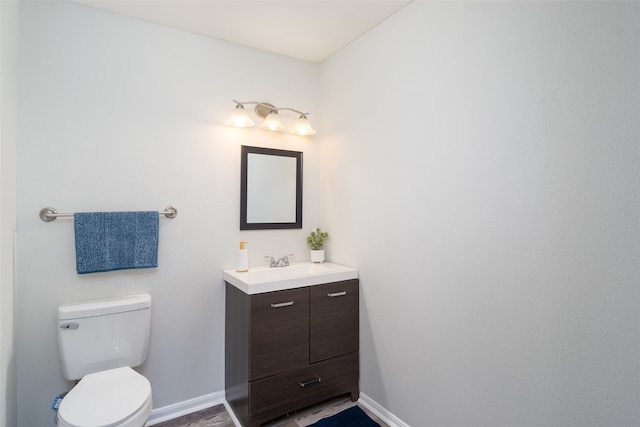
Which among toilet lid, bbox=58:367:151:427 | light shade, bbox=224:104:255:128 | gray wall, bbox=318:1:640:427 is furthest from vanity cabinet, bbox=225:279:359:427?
light shade, bbox=224:104:255:128

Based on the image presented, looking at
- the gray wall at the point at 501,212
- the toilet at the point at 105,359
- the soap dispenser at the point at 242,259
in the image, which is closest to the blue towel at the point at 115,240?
the toilet at the point at 105,359

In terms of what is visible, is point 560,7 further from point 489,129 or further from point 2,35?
point 2,35

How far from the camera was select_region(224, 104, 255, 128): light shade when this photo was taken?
7.18 feet

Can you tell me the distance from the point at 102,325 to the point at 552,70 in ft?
8.05

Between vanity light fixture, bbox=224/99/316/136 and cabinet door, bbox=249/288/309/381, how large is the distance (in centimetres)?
120

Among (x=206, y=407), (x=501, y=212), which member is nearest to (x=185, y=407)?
(x=206, y=407)

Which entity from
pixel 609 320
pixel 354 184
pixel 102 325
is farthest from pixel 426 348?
pixel 102 325

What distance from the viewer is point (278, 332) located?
1.91m

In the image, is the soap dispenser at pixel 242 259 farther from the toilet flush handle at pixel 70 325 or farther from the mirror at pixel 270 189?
the toilet flush handle at pixel 70 325

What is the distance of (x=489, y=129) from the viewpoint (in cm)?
144

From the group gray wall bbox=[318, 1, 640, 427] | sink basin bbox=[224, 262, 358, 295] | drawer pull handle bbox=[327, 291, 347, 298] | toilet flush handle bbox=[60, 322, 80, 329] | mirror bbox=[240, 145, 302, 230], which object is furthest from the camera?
mirror bbox=[240, 145, 302, 230]

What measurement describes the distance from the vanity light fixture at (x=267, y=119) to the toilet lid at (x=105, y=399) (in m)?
1.64

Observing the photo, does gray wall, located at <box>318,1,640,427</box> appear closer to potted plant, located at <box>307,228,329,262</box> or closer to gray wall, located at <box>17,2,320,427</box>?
potted plant, located at <box>307,228,329,262</box>

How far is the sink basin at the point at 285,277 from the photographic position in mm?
1864
